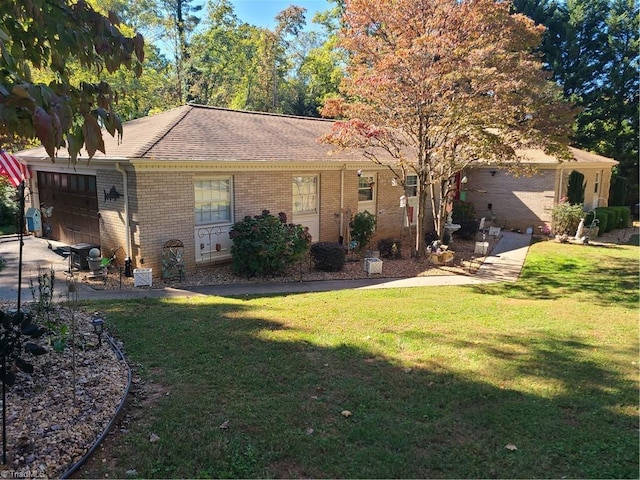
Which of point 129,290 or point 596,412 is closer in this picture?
point 596,412

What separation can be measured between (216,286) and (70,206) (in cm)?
618

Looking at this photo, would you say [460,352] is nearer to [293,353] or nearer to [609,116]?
[293,353]

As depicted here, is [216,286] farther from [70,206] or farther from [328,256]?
[70,206]

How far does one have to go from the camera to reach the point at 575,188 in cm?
2006

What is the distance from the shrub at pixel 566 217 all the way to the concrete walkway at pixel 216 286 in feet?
13.9

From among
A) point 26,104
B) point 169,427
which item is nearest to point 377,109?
point 169,427

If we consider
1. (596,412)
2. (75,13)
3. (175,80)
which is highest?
(175,80)

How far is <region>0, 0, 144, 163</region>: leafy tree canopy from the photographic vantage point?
2365 millimetres

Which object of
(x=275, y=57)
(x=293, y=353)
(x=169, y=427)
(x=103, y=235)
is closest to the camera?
(x=169, y=427)

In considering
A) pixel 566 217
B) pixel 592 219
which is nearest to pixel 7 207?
pixel 566 217

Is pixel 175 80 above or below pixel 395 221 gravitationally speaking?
above

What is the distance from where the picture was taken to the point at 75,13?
304 centimetres

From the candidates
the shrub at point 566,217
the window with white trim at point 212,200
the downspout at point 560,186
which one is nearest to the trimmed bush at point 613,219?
the downspout at point 560,186

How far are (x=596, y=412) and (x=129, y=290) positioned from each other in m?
8.69
